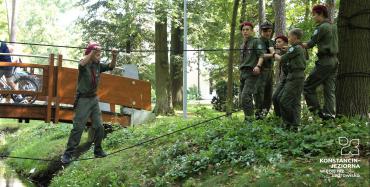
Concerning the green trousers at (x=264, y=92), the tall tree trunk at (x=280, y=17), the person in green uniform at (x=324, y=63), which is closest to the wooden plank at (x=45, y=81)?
the green trousers at (x=264, y=92)

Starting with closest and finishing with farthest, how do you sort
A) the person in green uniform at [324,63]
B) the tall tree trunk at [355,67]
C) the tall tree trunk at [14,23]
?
the person in green uniform at [324,63] < the tall tree trunk at [355,67] < the tall tree trunk at [14,23]

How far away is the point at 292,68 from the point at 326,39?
2.29 ft

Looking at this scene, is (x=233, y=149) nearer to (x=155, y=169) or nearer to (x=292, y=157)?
(x=292, y=157)

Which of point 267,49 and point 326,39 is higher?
point 326,39

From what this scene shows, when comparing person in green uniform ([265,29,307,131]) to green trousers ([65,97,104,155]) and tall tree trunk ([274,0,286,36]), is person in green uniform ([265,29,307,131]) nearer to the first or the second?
green trousers ([65,97,104,155])

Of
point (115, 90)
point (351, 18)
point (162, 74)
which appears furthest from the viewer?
point (162, 74)

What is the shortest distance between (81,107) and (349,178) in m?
4.51

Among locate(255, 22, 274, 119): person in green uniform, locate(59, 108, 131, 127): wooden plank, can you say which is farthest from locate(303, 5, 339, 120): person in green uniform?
locate(59, 108, 131, 127): wooden plank

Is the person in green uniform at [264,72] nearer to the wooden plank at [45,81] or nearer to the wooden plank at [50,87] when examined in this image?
the wooden plank at [50,87]

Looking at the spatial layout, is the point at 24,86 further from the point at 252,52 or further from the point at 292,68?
the point at 292,68

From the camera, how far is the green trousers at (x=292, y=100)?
300 inches

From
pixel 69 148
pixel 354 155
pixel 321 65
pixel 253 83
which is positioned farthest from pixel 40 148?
pixel 354 155

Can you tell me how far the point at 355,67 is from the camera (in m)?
7.90

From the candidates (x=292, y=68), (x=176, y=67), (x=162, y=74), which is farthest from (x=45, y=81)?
(x=176, y=67)
